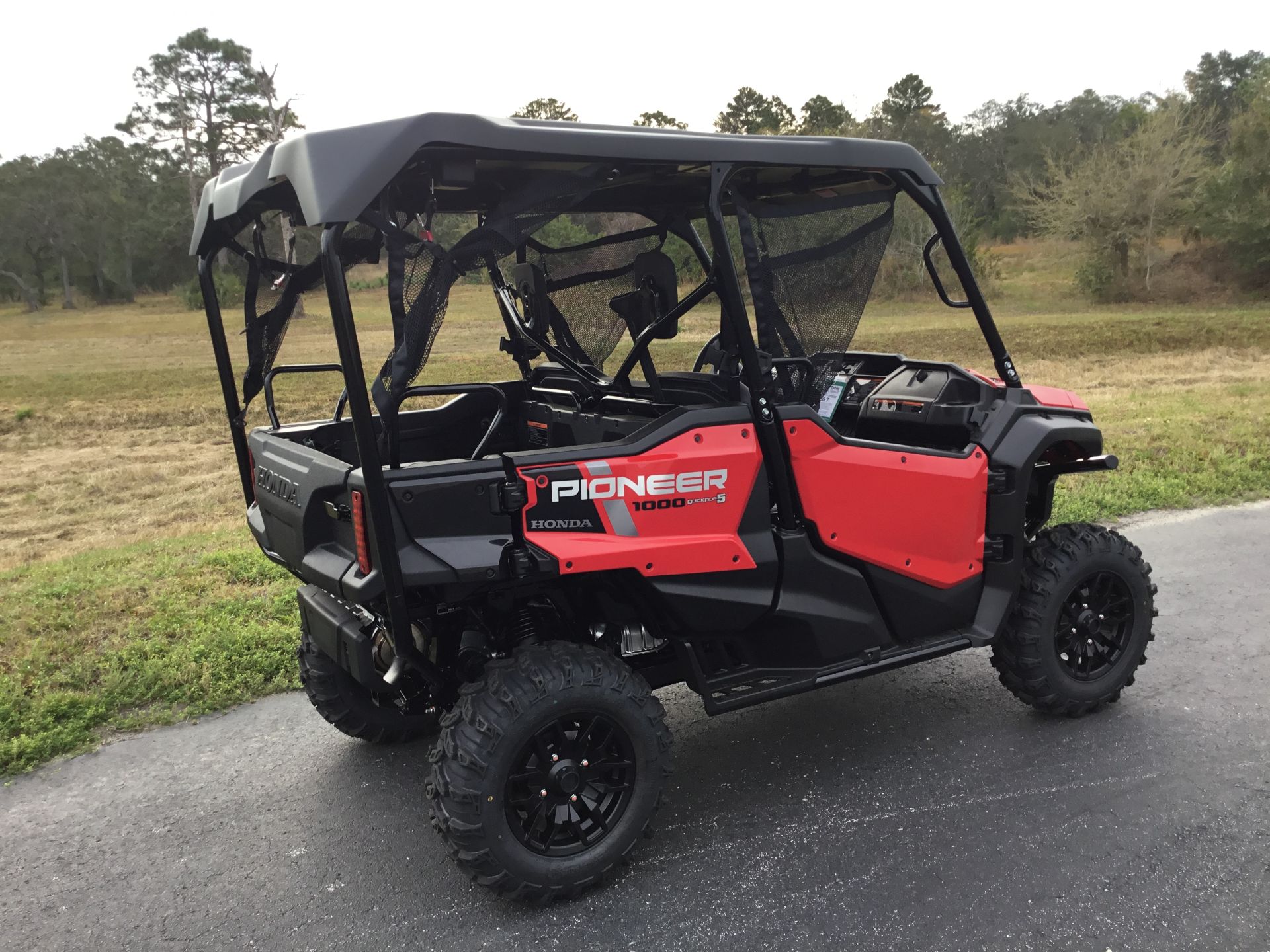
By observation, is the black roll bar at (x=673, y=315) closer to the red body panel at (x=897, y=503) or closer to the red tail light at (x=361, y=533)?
the red body panel at (x=897, y=503)

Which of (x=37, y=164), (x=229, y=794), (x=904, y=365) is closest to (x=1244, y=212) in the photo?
(x=904, y=365)

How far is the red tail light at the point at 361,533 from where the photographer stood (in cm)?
276

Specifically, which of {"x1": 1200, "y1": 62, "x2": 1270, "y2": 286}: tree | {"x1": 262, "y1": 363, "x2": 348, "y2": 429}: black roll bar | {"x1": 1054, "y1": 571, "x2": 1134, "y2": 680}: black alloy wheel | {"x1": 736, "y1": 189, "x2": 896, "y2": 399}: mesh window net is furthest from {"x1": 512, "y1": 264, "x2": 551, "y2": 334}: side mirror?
{"x1": 1200, "y1": 62, "x2": 1270, "y2": 286}: tree

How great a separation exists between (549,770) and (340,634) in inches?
30.1

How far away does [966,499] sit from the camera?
3592mm

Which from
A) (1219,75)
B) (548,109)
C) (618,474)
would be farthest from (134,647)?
(1219,75)

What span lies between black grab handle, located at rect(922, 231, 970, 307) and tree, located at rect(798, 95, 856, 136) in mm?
41385

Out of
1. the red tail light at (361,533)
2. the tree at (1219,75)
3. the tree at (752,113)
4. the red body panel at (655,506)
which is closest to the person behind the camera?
the red tail light at (361,533)

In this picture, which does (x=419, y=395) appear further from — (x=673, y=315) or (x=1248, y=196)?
(x=1248, y=196)

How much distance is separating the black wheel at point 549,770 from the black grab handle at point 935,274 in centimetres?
183

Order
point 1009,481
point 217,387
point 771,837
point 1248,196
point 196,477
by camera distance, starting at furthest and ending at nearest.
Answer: point 1248,196
point 217,387
point 196,477
point 1009,481
point 771,837

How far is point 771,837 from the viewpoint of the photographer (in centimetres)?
323

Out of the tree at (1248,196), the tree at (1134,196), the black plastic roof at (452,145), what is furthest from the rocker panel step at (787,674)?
the tree at (1134,196)

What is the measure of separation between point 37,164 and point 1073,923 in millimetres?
63034
